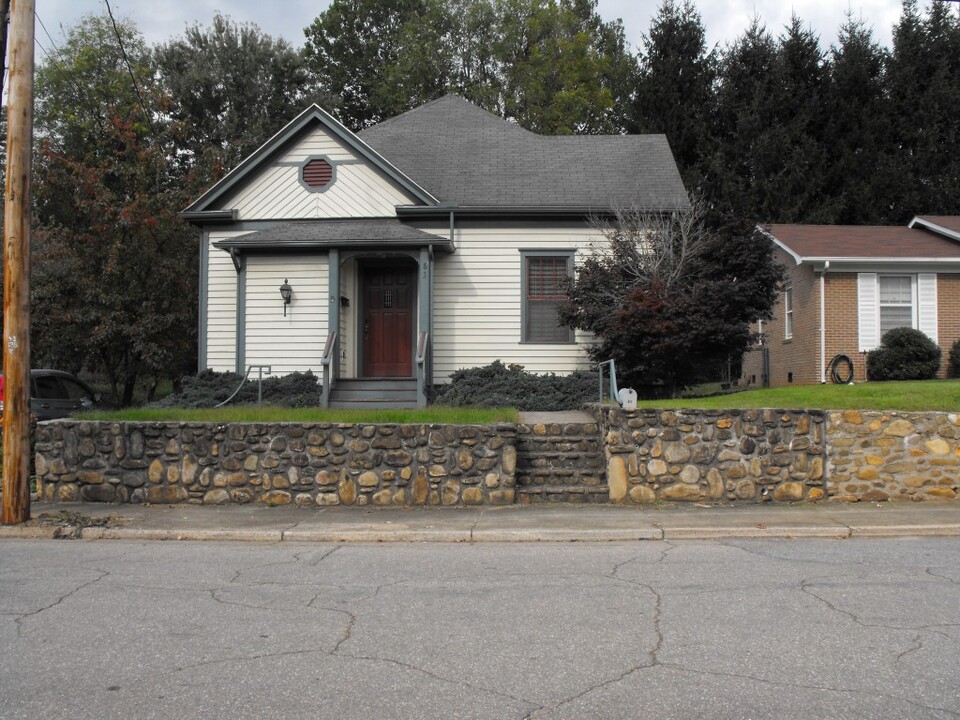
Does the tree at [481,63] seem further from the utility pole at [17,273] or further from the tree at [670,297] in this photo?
the utility pole at [17,273]

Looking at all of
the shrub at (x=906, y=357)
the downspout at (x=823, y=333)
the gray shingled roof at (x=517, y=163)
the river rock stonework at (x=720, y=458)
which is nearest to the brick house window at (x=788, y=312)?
the downspout at (x=823, y=333)

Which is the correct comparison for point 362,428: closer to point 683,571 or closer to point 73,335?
point 683,571

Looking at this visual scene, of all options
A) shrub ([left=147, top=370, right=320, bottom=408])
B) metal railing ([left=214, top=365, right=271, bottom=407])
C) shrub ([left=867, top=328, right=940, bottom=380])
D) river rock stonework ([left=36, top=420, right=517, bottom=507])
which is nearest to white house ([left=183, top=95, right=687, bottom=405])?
metal railing ([left=214, top=365, right=271, bottom=407])

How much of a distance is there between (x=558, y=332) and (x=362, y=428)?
8112mm

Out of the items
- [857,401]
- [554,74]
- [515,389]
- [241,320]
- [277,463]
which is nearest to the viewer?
[277,463]

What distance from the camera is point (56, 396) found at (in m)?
18.5

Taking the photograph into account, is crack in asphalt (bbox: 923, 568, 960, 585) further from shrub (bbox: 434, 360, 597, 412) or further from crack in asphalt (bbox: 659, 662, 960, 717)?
shrub (bbox: 434, 360, 597, 412)

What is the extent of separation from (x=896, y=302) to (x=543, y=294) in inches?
366

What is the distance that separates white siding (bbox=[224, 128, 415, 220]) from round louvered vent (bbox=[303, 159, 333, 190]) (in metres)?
0.14

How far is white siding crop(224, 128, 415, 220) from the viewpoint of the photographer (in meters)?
18.2

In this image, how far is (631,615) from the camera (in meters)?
6.00

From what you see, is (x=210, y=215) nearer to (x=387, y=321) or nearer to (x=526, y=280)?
(x=387, y=321)

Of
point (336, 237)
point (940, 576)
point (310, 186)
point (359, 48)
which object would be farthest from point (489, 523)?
point (359, 48)

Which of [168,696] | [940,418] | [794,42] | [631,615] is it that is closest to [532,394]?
[940,418]
